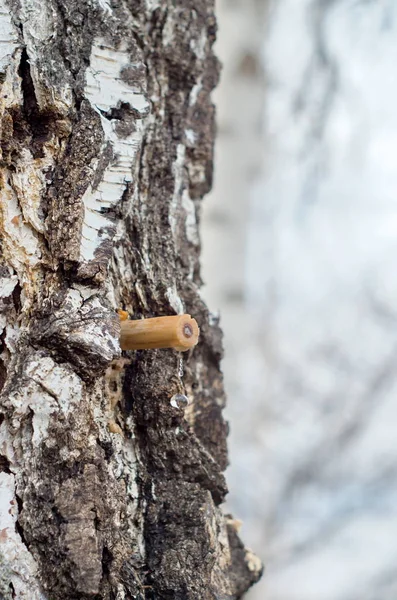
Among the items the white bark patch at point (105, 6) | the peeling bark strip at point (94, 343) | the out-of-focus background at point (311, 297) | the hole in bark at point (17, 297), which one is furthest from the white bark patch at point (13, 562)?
the out-of-focus background at point (311, 297)

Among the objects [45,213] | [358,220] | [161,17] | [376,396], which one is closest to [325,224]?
[358,220]

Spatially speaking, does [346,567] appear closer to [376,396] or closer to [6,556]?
[376,396]

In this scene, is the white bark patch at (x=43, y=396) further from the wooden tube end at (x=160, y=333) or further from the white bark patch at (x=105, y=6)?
the white bark patch at (x=105, y=6)

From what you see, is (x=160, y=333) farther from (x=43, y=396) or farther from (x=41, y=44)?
(x=41, y=44)

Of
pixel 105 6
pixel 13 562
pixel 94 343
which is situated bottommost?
pixel 13 562

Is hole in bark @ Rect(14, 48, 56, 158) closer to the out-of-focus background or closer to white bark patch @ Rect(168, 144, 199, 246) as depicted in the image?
white bark patch @ Rect(168, 144, 199, 246)

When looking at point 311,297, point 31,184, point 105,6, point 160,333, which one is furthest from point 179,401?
point 311,297

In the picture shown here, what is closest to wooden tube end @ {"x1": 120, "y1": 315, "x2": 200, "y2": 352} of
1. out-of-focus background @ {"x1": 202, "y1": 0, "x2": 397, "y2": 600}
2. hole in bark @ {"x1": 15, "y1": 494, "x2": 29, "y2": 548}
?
hole in bark @ {"x1": 15, "y1": 494, "x2": 29, "y2": 548}
